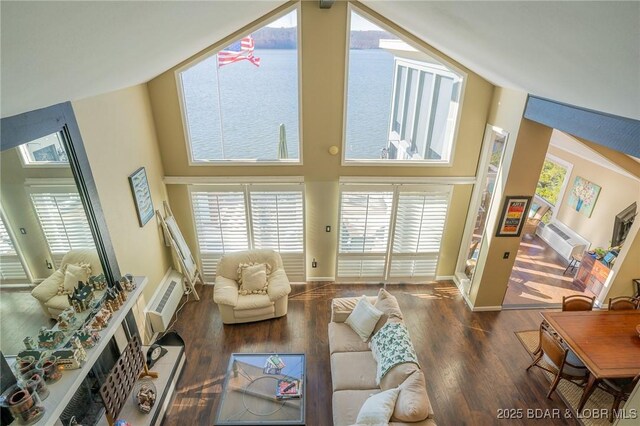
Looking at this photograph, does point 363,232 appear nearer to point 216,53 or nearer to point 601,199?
point 216,53

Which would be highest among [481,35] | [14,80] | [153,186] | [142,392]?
[481,35]

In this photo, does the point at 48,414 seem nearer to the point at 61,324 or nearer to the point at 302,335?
the point at 61,324

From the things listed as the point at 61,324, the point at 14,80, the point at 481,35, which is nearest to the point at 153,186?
the point at 61,324

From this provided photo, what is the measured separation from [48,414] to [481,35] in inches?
163

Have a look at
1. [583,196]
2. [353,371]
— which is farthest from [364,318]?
[583,196]

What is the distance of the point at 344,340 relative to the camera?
439 centimetres

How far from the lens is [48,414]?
2500 mm

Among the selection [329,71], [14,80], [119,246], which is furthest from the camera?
[329,71]

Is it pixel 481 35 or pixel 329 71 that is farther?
pixel 329 71

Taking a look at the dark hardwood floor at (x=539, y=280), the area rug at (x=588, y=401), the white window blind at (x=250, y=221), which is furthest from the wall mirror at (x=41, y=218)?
the dark hardwood floor at (x=539, y=280)

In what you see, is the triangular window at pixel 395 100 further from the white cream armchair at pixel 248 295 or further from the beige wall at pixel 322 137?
the white cream armchair at pixel 248 295

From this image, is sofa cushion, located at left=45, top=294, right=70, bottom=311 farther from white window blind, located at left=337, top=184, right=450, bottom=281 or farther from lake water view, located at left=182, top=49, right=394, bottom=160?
white window blind, located at left=337, top=184, right=450, bottom=281

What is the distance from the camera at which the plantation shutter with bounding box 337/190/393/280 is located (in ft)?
18.4

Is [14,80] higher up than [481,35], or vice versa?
[481,35]
